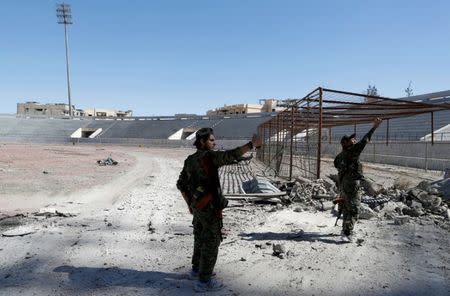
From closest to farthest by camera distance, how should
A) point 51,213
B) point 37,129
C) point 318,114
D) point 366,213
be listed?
point 366,213, point 51,213, point 318,114, point 37,129

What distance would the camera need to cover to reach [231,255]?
5.58 meters

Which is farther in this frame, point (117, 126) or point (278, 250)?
point (117, 126)

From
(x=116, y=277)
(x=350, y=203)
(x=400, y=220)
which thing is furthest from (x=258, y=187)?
(x=116, y=277)

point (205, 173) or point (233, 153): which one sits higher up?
point (233, 153)

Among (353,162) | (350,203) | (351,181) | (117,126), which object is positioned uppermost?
(117,126)

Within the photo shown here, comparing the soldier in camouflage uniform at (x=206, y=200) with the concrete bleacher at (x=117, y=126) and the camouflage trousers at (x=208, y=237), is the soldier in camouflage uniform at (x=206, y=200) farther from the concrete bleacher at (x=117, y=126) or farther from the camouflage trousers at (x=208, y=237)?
the concrete bleacher at (x=117, y=126)

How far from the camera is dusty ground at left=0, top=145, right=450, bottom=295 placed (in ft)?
14.8

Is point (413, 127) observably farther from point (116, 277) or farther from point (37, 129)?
point (37, 129)

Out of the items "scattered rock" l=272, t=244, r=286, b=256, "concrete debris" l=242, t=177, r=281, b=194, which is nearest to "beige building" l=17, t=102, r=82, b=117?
"concrete debris" l=242, t=177, r=281, b=194

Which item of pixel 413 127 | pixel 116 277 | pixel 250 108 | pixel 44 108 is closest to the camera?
pixel 116 277

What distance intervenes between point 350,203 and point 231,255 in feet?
6.84

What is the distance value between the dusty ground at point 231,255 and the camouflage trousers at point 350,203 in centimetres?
32

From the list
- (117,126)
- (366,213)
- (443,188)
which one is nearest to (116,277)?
(366,213)

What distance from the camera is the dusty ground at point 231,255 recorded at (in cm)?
450
